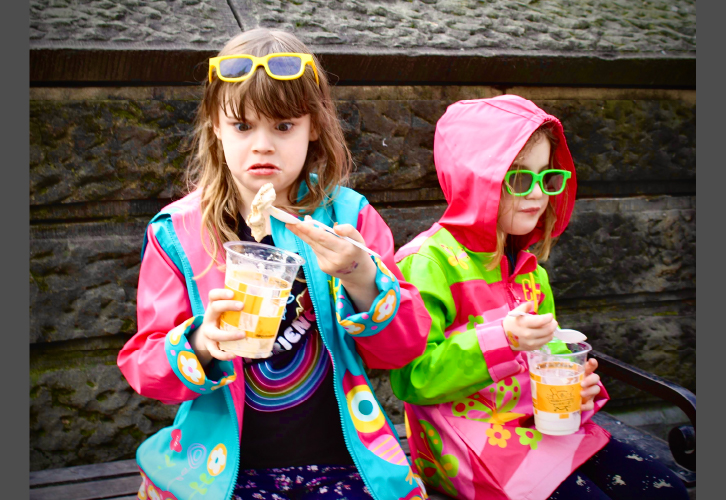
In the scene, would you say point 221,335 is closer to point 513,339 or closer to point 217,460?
point 217,460

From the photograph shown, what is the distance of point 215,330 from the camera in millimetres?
1457

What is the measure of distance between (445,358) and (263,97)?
0.88m

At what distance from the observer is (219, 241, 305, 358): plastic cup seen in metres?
1.45

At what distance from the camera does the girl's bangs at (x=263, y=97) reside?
1647 mm

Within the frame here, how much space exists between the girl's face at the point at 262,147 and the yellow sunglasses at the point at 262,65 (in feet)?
0.30

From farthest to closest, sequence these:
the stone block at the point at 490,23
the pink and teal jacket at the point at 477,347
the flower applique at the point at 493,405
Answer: the stone block at the point at 490,23
the flower applique at the point at 493,405
the pink and teal jacket at the point at 477,347

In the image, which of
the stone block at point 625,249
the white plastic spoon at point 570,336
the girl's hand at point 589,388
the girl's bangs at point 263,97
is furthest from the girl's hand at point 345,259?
the stone block at point 625,249

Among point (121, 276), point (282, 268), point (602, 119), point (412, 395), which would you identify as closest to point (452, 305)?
point (412, 395)

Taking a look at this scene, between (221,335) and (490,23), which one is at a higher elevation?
(490,23)

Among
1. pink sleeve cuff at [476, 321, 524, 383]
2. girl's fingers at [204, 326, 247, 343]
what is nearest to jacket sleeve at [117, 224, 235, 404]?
girl's fingers at [204, 326, 247, 343]

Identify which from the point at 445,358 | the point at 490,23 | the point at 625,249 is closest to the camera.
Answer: the point at 445,358

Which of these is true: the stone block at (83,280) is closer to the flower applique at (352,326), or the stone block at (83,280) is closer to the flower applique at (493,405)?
the flower applique at (352,326)

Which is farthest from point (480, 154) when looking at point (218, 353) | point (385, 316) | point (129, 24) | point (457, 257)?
point (129, 24)

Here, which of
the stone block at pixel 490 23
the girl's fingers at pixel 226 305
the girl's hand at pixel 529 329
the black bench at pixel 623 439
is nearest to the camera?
the girl's fingers at pixel 226 305
